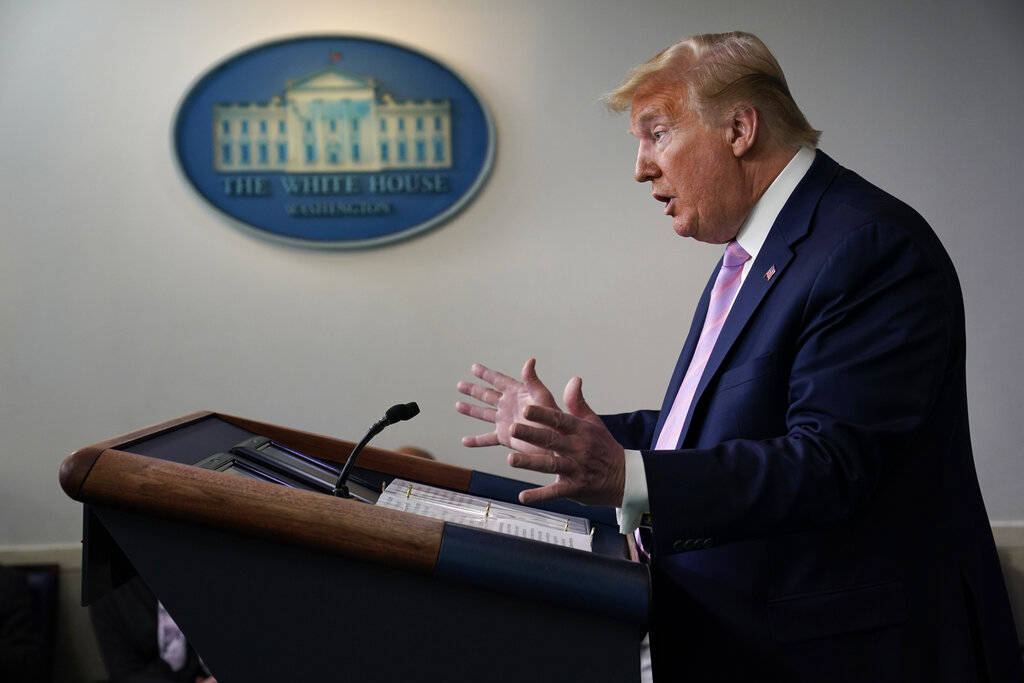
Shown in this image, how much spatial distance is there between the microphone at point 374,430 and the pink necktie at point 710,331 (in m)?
0.45

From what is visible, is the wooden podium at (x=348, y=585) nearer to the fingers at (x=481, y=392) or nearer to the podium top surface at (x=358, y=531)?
the podium top surface at (x=358, y=531)

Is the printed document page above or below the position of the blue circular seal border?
below

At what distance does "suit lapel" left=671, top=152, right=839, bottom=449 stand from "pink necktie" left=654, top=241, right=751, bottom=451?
0.13m

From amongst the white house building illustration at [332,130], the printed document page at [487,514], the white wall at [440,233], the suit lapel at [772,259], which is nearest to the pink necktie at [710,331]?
the suit lapel at [772,259]

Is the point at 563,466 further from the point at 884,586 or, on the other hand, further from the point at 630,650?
the point at 884,586

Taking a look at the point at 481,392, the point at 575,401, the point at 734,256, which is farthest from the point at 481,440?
the point at 734,256

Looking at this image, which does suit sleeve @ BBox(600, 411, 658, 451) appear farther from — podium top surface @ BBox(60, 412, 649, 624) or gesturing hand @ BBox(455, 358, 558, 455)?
podium top surface @ BBox(60, 412, 649, 624)

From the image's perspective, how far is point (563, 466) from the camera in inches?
39.4

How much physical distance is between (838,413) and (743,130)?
21.3 inches

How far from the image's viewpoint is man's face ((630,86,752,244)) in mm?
1456

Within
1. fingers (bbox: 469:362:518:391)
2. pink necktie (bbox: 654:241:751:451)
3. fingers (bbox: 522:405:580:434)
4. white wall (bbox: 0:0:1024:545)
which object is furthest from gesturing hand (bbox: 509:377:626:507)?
white wall (bbox: 0:0:1024:545)

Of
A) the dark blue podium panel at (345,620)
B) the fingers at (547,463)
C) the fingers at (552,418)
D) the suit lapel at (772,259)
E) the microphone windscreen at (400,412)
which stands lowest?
the dark blue podium panel at (345,620)

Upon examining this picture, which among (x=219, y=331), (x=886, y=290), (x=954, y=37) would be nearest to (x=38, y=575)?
(x=219, y=331)

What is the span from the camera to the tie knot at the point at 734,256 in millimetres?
1511
